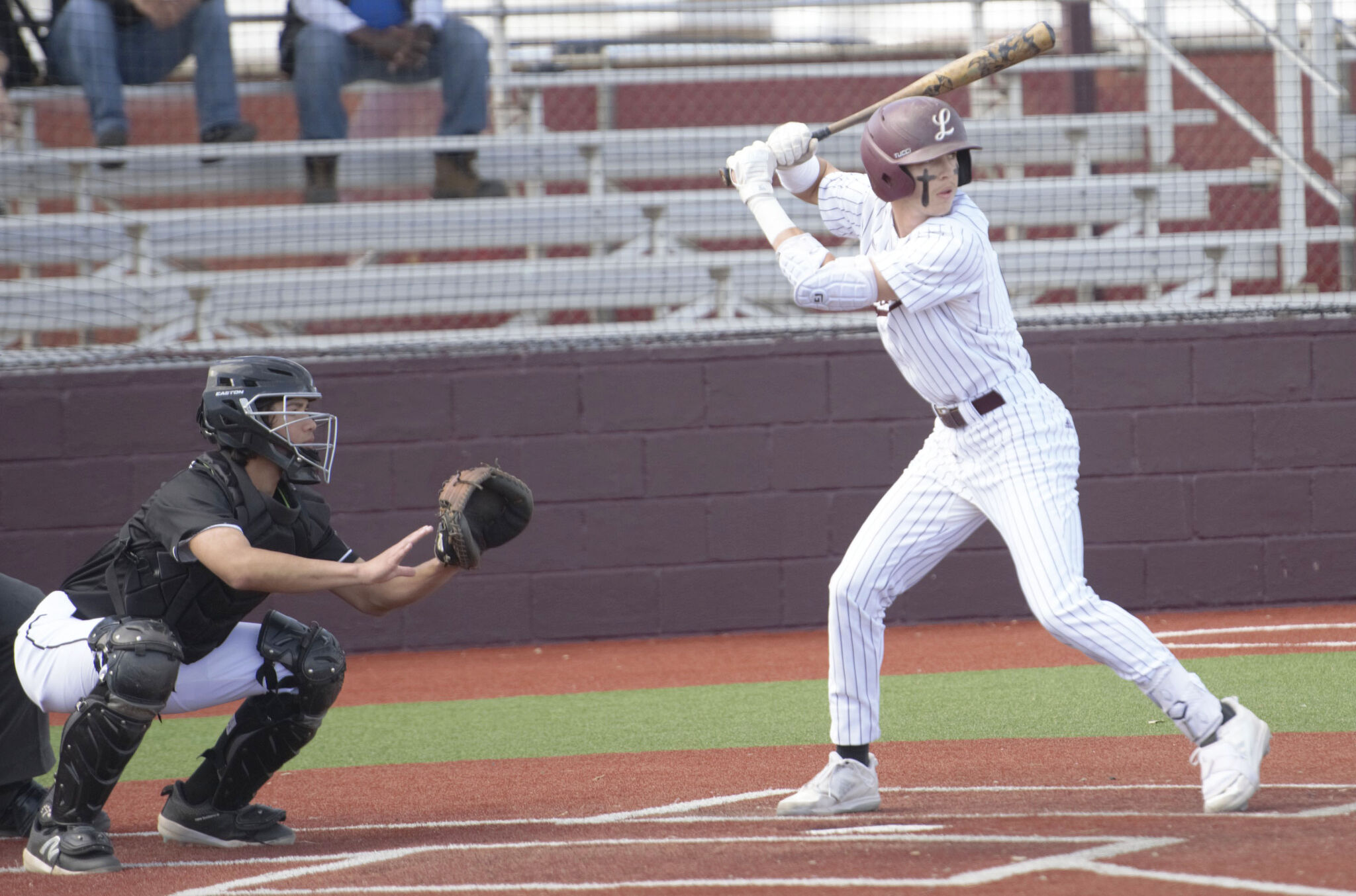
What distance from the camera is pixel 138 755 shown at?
18.1 feet

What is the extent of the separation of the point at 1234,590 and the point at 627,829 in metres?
4.97

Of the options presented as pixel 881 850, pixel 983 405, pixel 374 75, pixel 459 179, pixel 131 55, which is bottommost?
pixel 881 850

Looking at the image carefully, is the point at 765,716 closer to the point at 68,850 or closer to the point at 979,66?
the point at 979,66

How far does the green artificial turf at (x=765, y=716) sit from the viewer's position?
5145mm

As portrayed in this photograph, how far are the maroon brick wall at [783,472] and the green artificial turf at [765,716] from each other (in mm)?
1300

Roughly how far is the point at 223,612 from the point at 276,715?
308mm

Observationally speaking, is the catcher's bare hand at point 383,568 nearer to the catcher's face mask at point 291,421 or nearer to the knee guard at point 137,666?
the catcher's face mask at point 291,421

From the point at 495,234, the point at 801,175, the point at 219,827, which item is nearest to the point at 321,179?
the point at 495,234

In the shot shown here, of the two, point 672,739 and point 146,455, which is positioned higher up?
point 146,455

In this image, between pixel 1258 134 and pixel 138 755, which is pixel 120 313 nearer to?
pixel 138 755

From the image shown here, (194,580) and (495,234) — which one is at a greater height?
(495,234)

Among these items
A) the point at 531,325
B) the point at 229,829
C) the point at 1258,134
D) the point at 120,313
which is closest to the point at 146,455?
the point at 120,313

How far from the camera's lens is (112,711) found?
3.51m

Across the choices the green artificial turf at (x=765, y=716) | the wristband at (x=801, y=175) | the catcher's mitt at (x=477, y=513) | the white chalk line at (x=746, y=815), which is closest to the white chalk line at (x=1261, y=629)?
the green artificial turf at (x=765, y=716)
